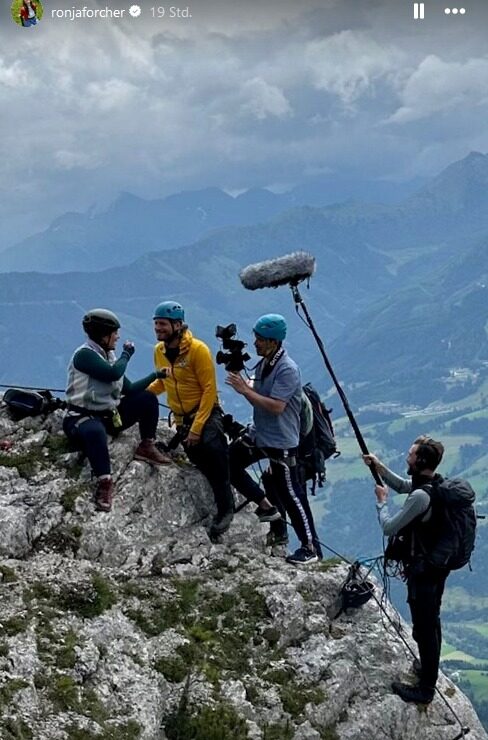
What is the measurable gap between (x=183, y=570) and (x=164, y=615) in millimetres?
1093

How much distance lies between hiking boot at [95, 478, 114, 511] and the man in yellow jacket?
1.41 meters

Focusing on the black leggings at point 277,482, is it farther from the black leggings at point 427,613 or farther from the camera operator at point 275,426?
the black leggings at point 427,613

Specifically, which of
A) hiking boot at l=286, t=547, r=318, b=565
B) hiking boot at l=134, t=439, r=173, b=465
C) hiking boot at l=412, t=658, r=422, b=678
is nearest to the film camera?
hiking boot at l=134, t=439, r=173, b=465

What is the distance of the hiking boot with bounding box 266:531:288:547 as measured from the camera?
42.2 feet

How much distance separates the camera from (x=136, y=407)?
42.6 ft

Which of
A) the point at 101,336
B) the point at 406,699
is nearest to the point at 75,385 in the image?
the point at 101,336

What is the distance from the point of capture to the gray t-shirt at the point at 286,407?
12.1m

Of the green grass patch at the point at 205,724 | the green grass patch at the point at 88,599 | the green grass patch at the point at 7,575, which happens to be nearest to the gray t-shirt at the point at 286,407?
the green grass patch at the point at 88,599

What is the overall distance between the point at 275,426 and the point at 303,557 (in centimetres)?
209

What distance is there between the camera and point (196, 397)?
12719mm

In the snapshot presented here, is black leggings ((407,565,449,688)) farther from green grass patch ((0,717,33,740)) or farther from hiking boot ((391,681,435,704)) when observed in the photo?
green grass patch ((0,717,33,740))

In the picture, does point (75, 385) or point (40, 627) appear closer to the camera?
point (40, 627)

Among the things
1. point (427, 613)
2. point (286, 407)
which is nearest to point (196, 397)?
point (286, 407)

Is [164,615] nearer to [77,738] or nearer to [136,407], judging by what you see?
[77,738]
